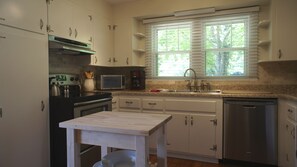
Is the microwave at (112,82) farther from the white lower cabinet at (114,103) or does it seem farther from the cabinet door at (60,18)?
the cabinet door at (60,18)

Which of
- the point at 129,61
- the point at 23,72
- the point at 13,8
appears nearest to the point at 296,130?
the point at 129,61

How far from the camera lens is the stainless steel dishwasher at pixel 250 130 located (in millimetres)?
2527

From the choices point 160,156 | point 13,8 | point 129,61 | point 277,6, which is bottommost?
point 160,156

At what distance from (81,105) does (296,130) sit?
2322 millimetres

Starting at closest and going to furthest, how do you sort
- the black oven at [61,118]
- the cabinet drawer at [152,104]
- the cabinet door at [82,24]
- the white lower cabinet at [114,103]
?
the black oven at [61,118], the cabinet door at [82,24], the cabinet drawer at [152,104], the white lower cabinet at [114,103]

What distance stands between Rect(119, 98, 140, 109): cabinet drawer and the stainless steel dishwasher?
4.24 ft

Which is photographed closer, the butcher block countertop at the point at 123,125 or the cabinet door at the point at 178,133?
the butcher block countertop at the point at 123,125

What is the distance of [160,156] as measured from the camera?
1412 millimetres

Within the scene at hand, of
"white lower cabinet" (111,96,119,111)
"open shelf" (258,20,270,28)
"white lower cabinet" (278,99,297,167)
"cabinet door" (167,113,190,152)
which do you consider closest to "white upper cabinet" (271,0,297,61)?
"open shelf" (258,20,270,28)

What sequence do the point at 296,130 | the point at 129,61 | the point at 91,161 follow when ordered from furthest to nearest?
the point at 129,61 < the point at 91,161 < the point at 296,130

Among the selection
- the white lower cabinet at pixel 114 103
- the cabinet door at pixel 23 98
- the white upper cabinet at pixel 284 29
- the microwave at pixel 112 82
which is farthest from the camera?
the microwave at pixel 112 82

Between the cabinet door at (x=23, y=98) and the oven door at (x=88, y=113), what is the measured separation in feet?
1.20

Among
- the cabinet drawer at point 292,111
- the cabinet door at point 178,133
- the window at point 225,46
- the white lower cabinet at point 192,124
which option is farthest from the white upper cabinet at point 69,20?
the cabinet drawer at point 292,111

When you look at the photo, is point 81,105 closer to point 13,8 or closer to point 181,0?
point 13,8
